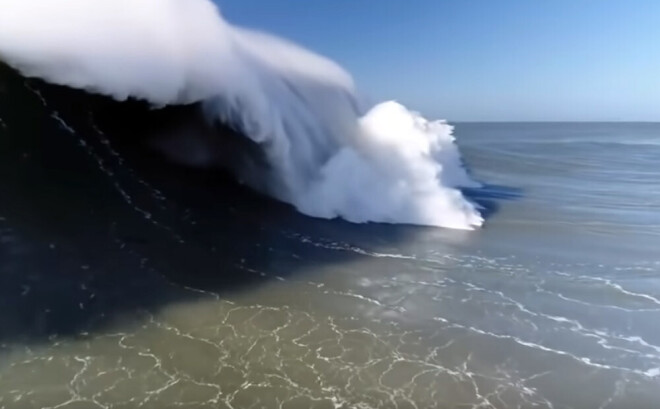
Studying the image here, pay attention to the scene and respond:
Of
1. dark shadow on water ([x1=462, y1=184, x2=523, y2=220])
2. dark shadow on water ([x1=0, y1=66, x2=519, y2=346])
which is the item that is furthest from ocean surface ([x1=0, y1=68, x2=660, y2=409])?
dark shadow on water ([x1=462, y1=184, x2=523, y2=220])

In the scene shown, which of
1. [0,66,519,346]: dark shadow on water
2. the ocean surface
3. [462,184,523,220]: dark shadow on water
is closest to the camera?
the ocean surface

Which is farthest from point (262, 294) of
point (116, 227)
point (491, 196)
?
point (491, 196)

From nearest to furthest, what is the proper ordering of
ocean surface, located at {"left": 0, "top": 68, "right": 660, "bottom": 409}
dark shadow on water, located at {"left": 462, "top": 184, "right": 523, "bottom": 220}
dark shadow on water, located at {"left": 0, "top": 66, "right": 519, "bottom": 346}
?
ocean surface, located at {"left": 0, "top": 68, "right": 660, "bottom": 409}, dark shadow on water, located at {"left": 0, "top": 66, "right": 519, "bottom": 346}, dark shadow on water, located at {"left": 462, "top": 184, "right": 523, "bottom": 220}

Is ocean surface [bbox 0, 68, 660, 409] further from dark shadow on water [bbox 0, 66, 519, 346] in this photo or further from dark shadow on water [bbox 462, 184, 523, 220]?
dark shadow on water [bbox 462, 184, 523, 220]

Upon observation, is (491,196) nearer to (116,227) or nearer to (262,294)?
(262,294)

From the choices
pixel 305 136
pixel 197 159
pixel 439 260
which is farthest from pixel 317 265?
pixel 305 136

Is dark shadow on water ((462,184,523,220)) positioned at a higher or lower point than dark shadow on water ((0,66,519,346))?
lower
